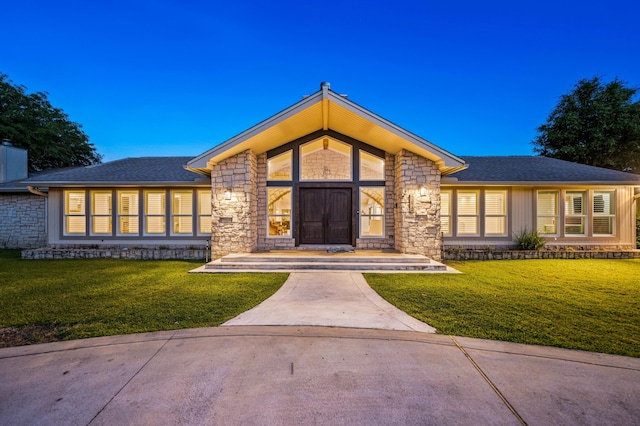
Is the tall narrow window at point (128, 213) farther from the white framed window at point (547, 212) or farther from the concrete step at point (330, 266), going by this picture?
the white framed window at point (547, 212)

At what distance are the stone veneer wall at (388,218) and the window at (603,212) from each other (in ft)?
25.0

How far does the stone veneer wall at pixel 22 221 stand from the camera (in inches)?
468

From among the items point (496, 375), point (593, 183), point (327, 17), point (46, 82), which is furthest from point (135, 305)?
point (46, 82)

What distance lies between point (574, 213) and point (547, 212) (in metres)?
1.01

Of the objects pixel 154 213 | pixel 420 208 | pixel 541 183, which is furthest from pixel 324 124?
pixel 541 183

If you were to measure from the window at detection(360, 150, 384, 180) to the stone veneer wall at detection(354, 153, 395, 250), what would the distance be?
189mm

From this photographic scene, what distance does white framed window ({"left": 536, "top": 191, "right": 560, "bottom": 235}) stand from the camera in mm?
10258

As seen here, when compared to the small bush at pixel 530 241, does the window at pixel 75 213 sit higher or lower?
higher

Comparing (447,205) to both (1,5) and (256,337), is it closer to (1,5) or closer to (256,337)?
(256,337)

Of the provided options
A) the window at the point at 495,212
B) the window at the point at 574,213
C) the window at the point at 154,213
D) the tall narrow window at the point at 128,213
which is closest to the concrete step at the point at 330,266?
the window at the point at 495,212

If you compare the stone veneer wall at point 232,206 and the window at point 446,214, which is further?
the window at point 446,214

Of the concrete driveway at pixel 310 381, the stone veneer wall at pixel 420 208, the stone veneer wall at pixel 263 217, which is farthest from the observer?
the stone veneer wall at pixel 263 217

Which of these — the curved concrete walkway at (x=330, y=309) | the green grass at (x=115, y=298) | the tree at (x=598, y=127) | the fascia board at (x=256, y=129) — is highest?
the tree at (x=598, y=127)

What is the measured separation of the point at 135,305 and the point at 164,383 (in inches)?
106
